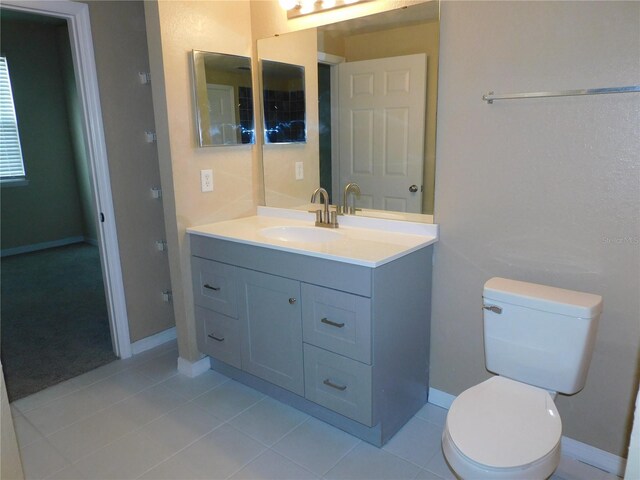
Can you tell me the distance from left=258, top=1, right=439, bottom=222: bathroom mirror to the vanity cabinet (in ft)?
1.30

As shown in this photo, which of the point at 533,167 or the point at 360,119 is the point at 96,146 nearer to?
the point at 360,119

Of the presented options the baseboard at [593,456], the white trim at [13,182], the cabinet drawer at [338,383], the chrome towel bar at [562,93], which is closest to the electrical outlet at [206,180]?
the cabinet drawer at [338,383]

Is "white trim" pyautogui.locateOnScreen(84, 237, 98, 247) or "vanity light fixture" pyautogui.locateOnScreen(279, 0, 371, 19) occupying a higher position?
"vanity light fixture" pyautogui.locateOnScreen(279, 0, 371, 19)

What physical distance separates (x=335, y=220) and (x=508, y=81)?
105cm

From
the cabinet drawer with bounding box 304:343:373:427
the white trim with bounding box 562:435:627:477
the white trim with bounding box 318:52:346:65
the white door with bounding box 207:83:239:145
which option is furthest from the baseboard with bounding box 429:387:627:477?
the white door with bounding box 207:83:239:145

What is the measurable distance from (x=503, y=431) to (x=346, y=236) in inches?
43.1

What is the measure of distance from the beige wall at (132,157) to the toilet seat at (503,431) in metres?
2.11

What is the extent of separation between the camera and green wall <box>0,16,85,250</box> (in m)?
4.96

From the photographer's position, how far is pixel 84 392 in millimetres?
2445

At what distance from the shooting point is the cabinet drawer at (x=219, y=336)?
7.74ft

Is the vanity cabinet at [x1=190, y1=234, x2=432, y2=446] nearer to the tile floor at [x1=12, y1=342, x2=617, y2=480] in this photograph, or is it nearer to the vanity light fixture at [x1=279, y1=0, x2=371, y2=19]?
the tile floor at [x1=12, y1=342, x2=617, y2=480]

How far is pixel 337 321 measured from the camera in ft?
6.17

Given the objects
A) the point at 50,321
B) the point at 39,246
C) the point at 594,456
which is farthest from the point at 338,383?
the point at 39,246

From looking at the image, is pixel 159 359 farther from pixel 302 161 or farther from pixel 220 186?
pixel 302 161
